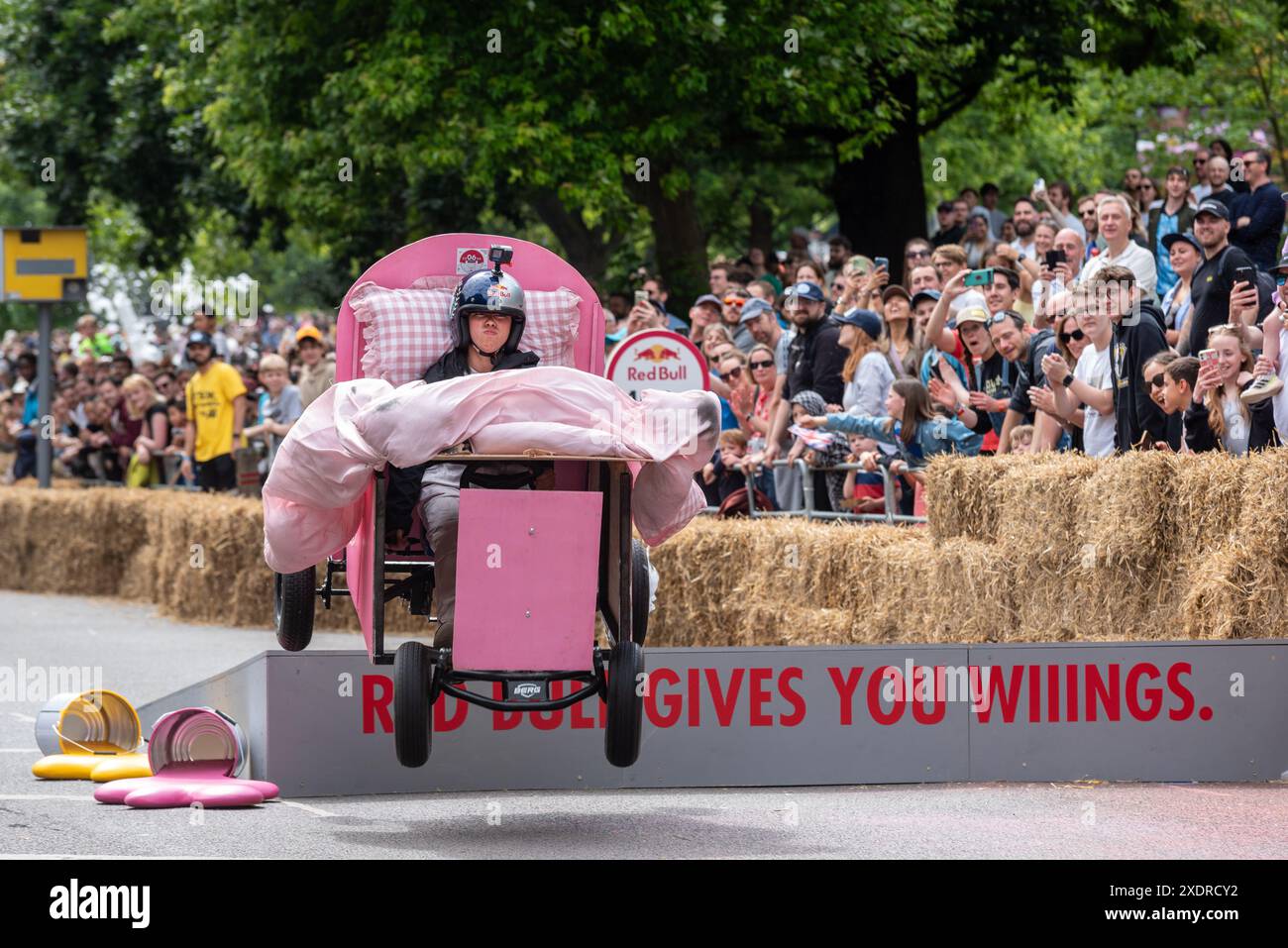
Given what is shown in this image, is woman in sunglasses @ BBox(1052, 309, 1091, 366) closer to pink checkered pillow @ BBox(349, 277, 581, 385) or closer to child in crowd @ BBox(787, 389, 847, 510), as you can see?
child in crowd @ BBox(787, 389, 847, 510)

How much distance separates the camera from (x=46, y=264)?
2700 cm

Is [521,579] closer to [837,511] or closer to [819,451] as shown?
[819,451]

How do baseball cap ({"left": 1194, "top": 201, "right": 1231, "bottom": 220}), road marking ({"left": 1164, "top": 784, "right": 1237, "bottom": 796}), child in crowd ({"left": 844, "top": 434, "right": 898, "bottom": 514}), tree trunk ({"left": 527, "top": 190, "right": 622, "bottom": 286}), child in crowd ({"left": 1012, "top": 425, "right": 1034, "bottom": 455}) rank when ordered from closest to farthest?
road marking ({"left": 1164, "top": 784, "right": 1237, "bottom": 796})
baseball cap ({"left": 1194, "top": 201, "right": 1231, "bottom": 220})
child in crowd ({"left": 1012, "top": 425, "right": 1034, "bottom": 455})
child in crowd ({"left": 844, "top": 434, "right": 898, "bottom": 514})
tree trunk ({"left": 527, "top": 190, "right": 622, "bottom": 286})

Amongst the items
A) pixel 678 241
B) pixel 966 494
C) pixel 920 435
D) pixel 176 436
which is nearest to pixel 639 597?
pixel 966 494

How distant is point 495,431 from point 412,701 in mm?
1128

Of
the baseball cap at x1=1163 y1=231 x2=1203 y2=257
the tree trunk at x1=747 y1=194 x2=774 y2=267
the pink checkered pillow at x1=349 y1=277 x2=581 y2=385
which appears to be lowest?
the pink checkered pillow at x1=349 y1=277 x2=581 y2=385

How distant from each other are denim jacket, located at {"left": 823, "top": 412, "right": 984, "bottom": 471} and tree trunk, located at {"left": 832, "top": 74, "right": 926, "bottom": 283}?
408 inches

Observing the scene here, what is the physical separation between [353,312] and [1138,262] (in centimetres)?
610

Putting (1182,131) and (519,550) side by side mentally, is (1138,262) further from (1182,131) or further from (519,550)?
(1182,131)

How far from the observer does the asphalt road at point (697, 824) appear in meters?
8.62

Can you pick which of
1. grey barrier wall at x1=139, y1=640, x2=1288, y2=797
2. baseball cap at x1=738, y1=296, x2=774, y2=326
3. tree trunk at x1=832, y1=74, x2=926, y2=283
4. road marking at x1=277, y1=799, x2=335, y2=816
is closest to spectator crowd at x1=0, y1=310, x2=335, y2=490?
baseball cap at x1=738, y1=296, x2=774, y2=326

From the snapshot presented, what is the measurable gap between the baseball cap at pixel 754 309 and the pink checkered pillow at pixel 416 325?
7.24 metres

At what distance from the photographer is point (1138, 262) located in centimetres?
1420

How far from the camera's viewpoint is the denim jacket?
14594 mm
